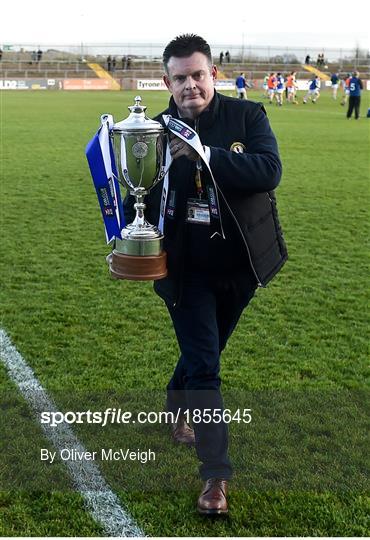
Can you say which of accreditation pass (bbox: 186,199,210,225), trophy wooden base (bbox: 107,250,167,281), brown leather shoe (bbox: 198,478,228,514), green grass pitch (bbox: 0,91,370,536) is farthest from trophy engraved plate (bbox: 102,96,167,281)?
green grass pitch (bbox: 0,91,370,536)

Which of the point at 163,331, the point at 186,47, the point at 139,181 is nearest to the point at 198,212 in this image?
the point at 139,181

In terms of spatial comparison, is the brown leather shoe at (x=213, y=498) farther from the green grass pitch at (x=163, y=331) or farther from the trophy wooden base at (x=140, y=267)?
the trophy wooden base at (x=140, y=267)

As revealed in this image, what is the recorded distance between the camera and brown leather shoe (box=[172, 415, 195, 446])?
11.4 feet

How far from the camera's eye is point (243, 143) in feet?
9.41

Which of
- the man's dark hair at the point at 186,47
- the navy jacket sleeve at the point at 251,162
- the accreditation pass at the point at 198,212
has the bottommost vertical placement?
the accreditation pass at the point at 198,212

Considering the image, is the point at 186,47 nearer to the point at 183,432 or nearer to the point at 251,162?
the point at 251,162

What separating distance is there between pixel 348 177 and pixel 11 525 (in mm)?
10059

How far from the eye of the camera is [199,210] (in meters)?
2.85

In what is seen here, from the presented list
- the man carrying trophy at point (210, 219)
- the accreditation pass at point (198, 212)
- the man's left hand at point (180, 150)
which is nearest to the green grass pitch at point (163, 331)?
the man carrying trophy at point (210, 219)

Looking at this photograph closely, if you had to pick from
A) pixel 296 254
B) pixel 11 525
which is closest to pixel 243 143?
pixel 11 525

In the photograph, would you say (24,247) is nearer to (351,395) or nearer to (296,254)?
(296,254)

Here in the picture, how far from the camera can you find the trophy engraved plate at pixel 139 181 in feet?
8.73

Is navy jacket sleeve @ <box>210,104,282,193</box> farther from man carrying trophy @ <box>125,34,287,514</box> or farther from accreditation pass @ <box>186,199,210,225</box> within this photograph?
accreditation pass @ <box>186,199,210,225</box>

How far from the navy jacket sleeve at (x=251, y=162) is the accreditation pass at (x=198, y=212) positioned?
0.16 meters
